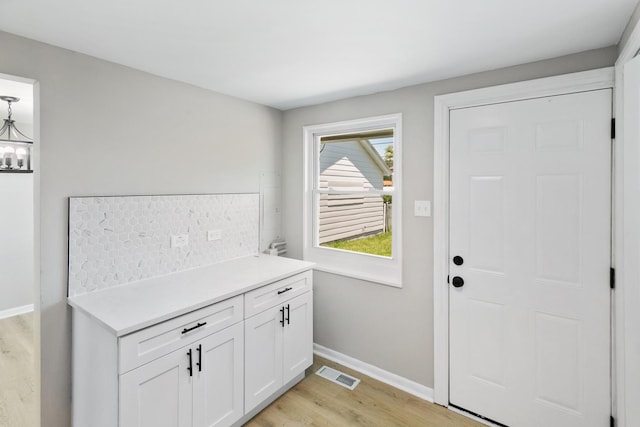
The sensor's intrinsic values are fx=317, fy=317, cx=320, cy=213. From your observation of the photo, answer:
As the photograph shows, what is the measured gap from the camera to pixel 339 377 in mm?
2578

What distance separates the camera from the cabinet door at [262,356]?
203 centimetres

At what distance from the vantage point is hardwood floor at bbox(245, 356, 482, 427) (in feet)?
6.84

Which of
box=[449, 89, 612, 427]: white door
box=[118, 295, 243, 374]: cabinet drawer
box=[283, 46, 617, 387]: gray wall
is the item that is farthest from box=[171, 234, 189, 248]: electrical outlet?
box=[449, 89, 612, 427]: white door

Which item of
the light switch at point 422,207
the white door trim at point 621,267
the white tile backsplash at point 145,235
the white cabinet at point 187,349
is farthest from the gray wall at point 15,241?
the white door trim at point 621,267

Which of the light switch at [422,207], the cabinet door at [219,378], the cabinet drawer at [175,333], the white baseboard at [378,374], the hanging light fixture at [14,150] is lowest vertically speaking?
the white baseboard at [378,374]

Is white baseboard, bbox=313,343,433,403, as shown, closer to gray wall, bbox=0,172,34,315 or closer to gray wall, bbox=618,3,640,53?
gray wall, bbox=618,3,640,53

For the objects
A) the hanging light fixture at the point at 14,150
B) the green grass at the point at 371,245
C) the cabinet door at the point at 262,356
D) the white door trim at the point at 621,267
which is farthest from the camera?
the hanging light fixture at the point at 14,150

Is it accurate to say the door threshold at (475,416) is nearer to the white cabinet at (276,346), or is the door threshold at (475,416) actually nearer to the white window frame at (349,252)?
the white window frame at (349,252)

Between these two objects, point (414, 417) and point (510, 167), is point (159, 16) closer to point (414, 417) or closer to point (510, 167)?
point (510, 167)

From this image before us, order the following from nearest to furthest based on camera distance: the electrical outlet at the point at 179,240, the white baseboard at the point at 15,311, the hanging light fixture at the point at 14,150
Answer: the electrical outlet at the point at 179,240
the hanging light fixture at the point at 14,150
the white baseboard at the point at 15,311

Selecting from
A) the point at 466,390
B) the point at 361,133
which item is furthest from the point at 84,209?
the point at 466,390

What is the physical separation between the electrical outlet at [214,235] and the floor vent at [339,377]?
4.57ft

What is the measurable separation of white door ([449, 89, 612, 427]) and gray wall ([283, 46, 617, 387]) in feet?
0.60

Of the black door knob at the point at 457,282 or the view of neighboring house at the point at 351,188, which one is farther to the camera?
the view of neighboring house at the point at 351,188
